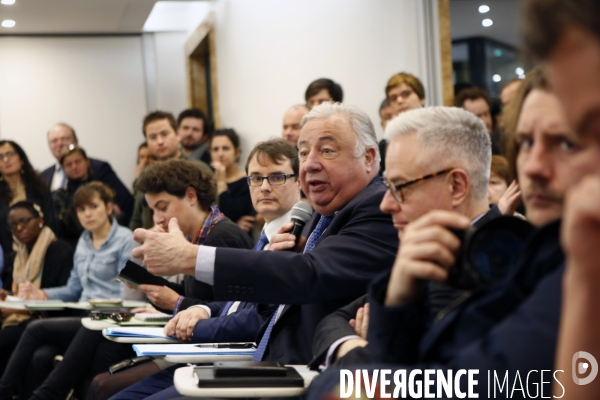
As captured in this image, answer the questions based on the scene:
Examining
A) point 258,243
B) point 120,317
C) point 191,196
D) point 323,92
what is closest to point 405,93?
point 323,92

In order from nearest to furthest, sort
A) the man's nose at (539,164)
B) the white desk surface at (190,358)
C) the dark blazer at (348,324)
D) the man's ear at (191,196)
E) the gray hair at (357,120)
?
the man's nose at (539,164)
the dark blazer at (348,324)
the white desk surface at (190,358)
the gray hair at (357,120)
the man's ear at (191,196)

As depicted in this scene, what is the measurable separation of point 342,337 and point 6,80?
8733mm

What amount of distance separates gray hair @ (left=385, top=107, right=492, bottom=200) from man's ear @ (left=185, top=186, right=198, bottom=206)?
6.27 ft

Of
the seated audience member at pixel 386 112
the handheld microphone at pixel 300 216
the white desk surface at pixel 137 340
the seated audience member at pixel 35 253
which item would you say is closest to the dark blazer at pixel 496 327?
the handheld microphone at pixel 300 216

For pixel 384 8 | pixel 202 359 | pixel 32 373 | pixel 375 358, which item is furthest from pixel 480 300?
pixel 384 8

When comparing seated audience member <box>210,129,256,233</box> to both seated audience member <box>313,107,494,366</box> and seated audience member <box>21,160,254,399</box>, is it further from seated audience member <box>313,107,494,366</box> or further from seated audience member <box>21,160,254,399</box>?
seated audience member <box>313,107,494,366</box>

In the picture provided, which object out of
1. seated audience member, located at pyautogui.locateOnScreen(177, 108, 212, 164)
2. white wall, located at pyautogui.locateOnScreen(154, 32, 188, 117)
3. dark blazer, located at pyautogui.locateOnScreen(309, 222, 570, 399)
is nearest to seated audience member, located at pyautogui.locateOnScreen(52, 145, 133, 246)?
seated audience member, located at pyautogui.locateOnScreen(177, 108, 212, 164)

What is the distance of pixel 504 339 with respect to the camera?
1.08 metres

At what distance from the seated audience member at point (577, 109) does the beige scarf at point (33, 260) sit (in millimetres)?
4989

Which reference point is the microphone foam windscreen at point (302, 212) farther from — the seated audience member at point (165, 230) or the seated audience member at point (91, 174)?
the seated audience member at point (91, 174)

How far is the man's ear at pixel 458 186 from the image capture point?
181 centimetres

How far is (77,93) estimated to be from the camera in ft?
32.1

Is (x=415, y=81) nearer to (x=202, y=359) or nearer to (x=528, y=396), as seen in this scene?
(x=202, y=359)

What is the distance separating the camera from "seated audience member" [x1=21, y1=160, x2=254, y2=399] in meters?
3.40
